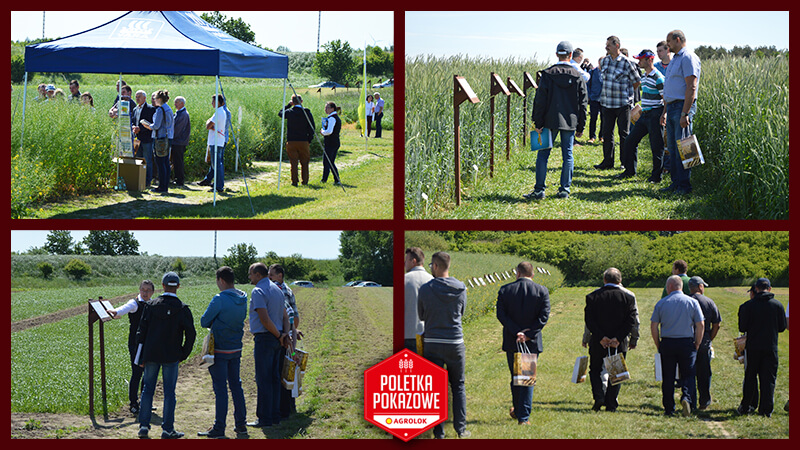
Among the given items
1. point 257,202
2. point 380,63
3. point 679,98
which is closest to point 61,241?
point 257,202

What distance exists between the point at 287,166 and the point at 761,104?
760 cm

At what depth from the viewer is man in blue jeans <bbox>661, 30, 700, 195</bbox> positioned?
724cm

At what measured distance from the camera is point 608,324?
638 cm

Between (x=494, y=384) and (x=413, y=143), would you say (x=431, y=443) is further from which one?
(x=413, y=143)

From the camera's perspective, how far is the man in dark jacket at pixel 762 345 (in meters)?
6.50

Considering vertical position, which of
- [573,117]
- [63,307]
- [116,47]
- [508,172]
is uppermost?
[116,47]

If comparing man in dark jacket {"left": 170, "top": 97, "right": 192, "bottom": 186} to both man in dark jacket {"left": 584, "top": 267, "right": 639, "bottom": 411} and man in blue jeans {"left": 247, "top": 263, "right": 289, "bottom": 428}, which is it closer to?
man in blue jeans {"left": 247, "top": 263, "right": 289, "bottom": 428}

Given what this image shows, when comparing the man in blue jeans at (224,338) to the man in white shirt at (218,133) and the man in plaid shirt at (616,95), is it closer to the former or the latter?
the man in white shirt at (218,133)

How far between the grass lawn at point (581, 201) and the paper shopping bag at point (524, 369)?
1712mm

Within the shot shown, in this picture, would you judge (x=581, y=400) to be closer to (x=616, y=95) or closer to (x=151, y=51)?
(x=616, y=95)

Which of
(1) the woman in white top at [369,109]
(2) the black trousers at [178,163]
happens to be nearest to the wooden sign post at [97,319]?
(2) the black trousers at [178,163]

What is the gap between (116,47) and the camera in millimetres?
7805

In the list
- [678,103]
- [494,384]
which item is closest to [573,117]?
[678,103]

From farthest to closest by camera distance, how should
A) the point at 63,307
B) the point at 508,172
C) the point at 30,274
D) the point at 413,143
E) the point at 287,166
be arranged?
the point at 30,274, the point at 63,307, the point at 287,166, the point at 508,172, the point at 413,143
